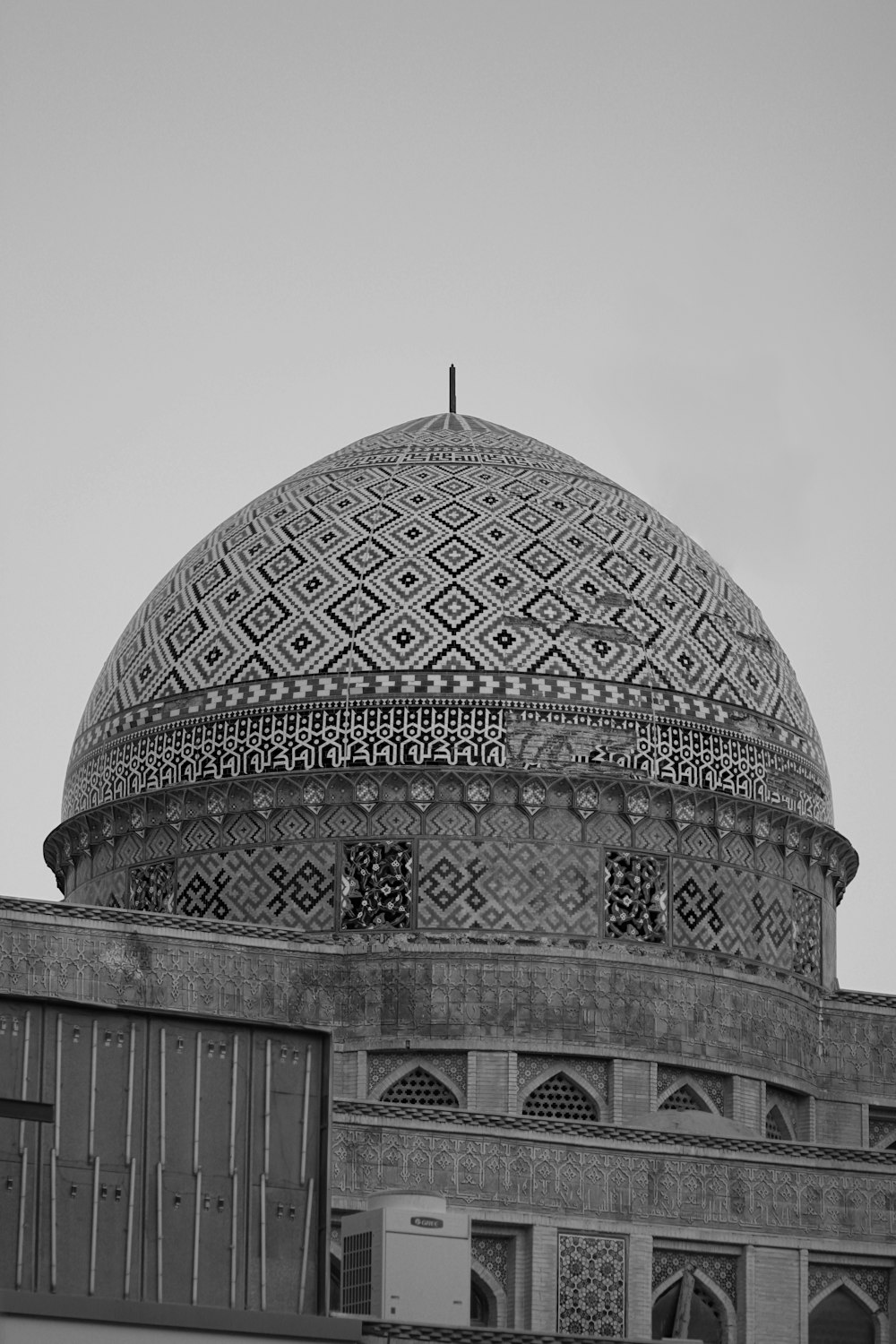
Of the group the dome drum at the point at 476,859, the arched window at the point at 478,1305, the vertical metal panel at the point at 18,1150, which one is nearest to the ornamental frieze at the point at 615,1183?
the arched window at the point at 478,1305

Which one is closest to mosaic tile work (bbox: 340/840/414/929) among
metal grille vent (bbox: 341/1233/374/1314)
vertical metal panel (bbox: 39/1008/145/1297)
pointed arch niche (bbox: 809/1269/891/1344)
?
pointed arch niche (bbox: 809/1269/891/1344)

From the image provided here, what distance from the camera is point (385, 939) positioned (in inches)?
800

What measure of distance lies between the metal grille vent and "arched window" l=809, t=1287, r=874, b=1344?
10.0 feet

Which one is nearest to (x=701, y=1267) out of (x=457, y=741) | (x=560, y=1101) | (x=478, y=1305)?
(x=478, y=1305)

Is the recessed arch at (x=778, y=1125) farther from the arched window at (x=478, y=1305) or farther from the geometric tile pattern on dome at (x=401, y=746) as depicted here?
the arched window at (x=478, y=1305)

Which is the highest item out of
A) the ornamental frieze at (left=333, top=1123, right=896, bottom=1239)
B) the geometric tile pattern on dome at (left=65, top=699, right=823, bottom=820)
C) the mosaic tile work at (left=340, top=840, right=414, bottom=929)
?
the geometric tile pattern on dome at (left=65, top=699, right=823, bottom=820)

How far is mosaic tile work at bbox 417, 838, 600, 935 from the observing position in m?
20.4

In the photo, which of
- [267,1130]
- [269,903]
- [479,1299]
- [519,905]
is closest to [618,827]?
[519,905]

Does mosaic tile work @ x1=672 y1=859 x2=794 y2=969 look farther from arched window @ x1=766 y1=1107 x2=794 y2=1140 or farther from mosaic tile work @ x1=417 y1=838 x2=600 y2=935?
arched window @ x1=766 y1=1107 x2=794 y2=1140

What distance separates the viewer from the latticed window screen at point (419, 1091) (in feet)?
65.8

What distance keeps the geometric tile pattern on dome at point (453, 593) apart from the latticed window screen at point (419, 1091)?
2471 millimetres

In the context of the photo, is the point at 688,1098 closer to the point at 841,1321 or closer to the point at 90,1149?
the point at 841,1321

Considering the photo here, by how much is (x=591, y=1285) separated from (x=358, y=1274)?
1960 mm

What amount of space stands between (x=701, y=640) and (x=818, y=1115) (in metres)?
3.00
